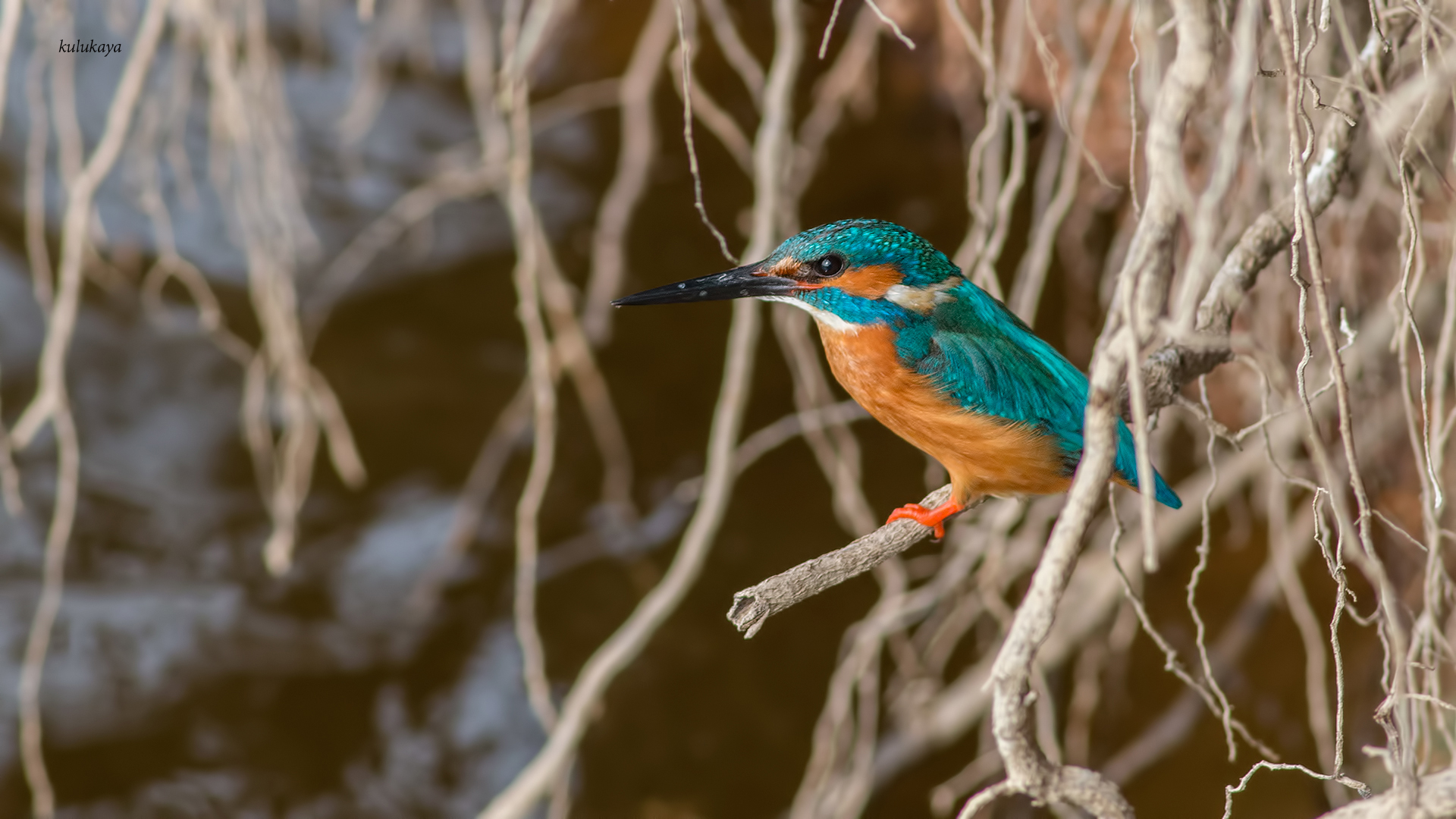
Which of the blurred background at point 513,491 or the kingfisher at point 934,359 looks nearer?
the kingfisher at point 934,359

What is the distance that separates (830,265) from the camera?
1.06 m

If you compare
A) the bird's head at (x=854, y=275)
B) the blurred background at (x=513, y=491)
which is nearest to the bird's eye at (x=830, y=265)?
the bird's head at (x=854, y=275)

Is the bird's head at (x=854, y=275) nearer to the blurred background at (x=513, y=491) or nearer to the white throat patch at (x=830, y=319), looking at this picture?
the white throat patch at (x=830, y=319)

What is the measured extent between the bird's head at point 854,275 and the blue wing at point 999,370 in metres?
0.02

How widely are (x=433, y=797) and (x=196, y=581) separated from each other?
790 millimetres

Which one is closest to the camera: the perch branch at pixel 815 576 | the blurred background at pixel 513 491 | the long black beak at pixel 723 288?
the perch branch at pixel 815 576

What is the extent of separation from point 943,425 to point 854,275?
169mm

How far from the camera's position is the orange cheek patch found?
3.50 ft

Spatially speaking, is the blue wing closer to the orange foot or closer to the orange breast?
the orange breast

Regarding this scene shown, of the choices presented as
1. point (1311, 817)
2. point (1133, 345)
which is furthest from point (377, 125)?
point (1311, 817)

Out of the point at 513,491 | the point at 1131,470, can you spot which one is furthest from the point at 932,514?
the point at 513,491

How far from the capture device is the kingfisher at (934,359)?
3.45ft

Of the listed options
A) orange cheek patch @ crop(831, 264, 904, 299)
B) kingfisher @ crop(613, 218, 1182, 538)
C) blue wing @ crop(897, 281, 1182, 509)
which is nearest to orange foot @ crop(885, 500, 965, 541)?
kingfisher @ crop(613, 218, 1182, 538)

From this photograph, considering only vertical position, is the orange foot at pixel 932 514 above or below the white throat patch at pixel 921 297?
below
